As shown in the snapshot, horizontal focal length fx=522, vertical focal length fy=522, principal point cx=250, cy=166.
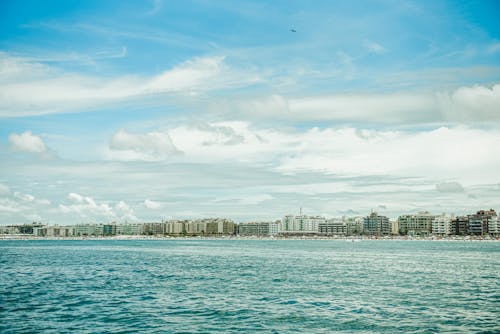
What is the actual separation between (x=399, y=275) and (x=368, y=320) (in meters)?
30.5

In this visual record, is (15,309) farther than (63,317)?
Yes

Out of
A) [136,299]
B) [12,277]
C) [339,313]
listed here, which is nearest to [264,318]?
[339,313]

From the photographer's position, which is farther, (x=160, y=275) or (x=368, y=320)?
(x=160, y=275)

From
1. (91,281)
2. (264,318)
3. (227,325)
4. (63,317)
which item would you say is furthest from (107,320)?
(91,281)

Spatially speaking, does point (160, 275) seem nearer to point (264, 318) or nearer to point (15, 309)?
point (15, 309)

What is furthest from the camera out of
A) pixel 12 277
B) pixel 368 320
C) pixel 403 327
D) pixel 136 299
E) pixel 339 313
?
pixel 12 277

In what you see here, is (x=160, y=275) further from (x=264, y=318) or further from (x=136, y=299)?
(x=264, y=318)

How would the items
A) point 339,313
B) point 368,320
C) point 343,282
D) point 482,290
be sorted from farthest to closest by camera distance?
point 343,282 < point 482,290 < point 339,313 < point 368,320

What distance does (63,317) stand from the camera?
33.0 m

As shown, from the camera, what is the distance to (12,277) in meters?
57.2

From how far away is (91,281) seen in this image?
5328 centimetres

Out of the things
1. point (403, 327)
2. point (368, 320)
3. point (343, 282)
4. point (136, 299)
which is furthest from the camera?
point (343, 282)

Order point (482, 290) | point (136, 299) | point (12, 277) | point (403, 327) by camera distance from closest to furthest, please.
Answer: point (403, 327), point (136, 299), point (482, 290), point (12, 277)

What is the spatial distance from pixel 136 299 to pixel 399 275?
3288 cm
